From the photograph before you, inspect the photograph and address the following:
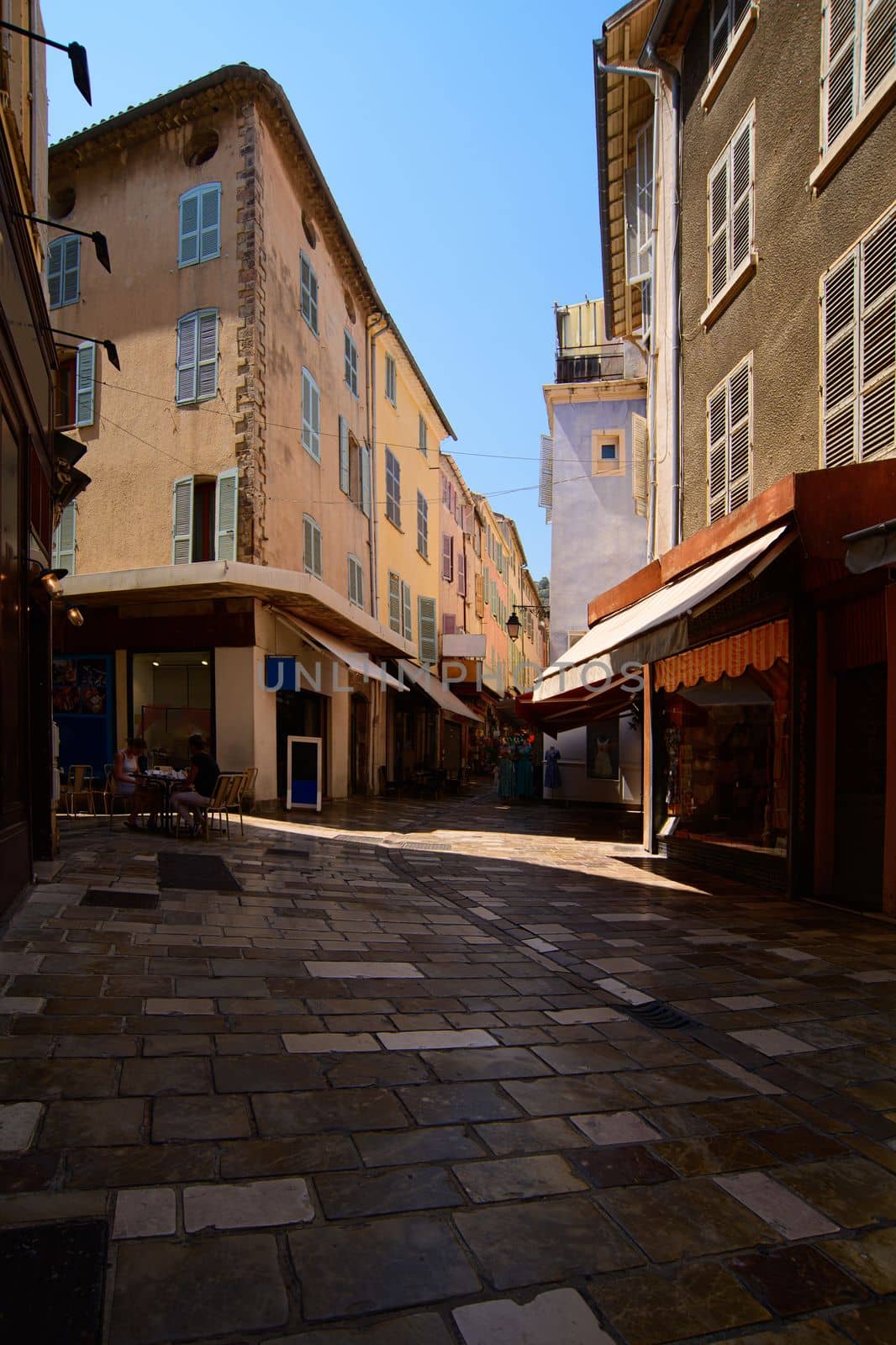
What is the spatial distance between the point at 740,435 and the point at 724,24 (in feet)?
16.5

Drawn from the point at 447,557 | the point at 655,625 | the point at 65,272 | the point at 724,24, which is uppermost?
the point at 65,272

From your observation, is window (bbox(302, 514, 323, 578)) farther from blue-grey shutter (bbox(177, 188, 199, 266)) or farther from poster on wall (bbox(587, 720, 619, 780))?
poster on wall (bbox(587, 720, 619, 780))

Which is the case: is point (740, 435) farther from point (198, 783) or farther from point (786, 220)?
point (198, 783)

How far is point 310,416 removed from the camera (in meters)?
18.1

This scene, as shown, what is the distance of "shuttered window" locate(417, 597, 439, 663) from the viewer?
27625 mm

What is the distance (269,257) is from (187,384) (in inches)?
109

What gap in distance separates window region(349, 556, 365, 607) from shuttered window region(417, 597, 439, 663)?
556 centimetres

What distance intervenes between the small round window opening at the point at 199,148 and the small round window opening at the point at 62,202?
2.65 m

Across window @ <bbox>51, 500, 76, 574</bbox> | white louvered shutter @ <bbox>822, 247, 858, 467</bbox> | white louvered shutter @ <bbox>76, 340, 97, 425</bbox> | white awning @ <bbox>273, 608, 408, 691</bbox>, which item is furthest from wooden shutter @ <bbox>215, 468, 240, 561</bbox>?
white louvered shutter @ <bbox>822, 247, 858, 467</bbox>

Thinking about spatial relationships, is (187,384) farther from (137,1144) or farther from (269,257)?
(137,1144)

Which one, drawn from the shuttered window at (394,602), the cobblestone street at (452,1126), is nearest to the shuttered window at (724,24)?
the cobblestone street at (452,1126)

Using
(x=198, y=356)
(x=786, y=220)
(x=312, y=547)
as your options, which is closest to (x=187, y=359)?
(x=198, y=356)

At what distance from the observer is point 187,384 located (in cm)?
1584

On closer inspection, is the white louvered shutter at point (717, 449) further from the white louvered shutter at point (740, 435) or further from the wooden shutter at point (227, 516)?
the wooden shutter at point (227, 516)
